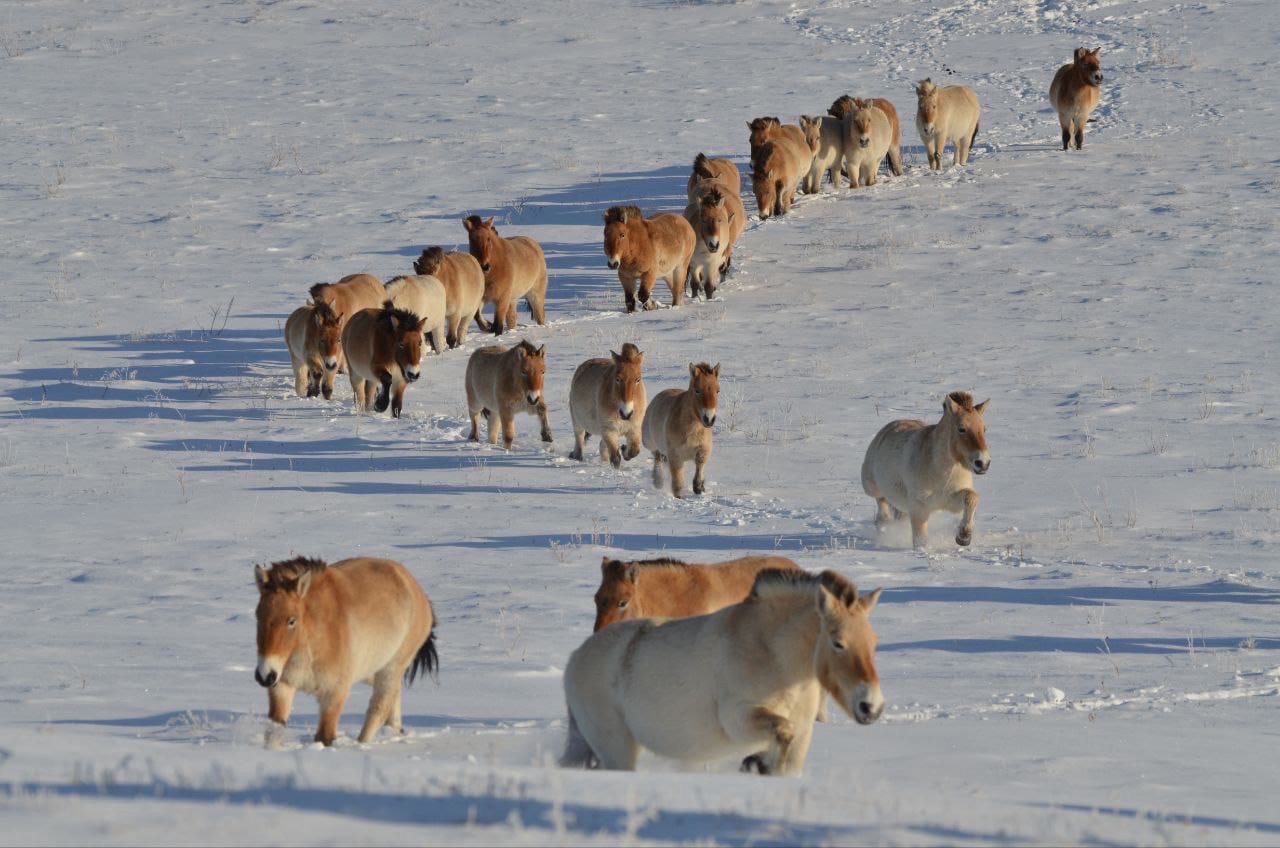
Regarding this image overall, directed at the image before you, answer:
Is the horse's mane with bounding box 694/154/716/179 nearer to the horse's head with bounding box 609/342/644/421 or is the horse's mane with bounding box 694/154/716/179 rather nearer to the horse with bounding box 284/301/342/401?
the horse with bounding box 284/301/342/401

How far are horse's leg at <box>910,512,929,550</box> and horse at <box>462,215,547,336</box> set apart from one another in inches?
343

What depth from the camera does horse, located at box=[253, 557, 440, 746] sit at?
747cm

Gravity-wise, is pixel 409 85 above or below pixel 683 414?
above

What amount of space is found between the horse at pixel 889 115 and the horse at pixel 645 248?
609cm

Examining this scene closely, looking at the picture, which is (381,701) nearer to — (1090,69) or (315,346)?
(315,346)

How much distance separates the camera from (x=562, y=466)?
15461mm

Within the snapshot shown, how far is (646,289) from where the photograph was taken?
70.9 ft

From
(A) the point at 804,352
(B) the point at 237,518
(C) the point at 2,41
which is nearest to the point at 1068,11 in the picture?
(A) the point at 804,352

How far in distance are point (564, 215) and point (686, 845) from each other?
878 inches

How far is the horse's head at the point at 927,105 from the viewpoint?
2694 centimetres

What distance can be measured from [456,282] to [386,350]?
3.21 metres

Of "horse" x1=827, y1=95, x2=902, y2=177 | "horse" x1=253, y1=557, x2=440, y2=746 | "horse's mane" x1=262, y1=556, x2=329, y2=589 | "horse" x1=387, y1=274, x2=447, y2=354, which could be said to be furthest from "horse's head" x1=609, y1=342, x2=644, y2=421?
"horse" x1=827, y1=95, x2=902, y2=177

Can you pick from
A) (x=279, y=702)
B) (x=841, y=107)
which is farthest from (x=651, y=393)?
(x=841, y=107)

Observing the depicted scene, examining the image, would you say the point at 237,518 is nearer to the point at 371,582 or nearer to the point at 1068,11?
the point at 371,582
